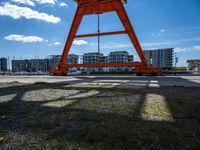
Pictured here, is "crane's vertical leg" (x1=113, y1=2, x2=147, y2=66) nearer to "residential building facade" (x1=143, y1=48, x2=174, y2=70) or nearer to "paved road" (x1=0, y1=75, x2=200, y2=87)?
"paved road" (x1=0, y1=75, x2=200, y2=87)

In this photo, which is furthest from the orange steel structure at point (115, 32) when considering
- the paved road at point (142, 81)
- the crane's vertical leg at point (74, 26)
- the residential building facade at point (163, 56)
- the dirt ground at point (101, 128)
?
the residential building facade at point (163, 56)

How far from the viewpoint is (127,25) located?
16.9 metres

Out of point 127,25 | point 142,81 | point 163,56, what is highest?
point 163,56

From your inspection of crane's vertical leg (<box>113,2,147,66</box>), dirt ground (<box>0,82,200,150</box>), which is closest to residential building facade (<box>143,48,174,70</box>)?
crane's vertical leg (<box>113,2,147,66</box>)

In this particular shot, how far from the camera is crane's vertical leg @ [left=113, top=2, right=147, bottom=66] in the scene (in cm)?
1678

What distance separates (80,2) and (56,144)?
58.0 feet

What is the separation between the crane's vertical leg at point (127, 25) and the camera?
1678 cm

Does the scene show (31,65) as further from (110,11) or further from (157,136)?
(157,136)

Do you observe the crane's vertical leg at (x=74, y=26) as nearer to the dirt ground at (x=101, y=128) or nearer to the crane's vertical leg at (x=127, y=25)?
the crane's vertical leg at (x=127, y=25)

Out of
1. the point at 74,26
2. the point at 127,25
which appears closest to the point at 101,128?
the point at 127,25

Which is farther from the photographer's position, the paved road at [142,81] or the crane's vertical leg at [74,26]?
the crane's vertical leg at [74,26]

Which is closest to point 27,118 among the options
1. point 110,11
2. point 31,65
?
point 110,11

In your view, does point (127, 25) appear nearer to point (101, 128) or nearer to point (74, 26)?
point (74, 26)

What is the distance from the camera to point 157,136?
2748 millimetres
